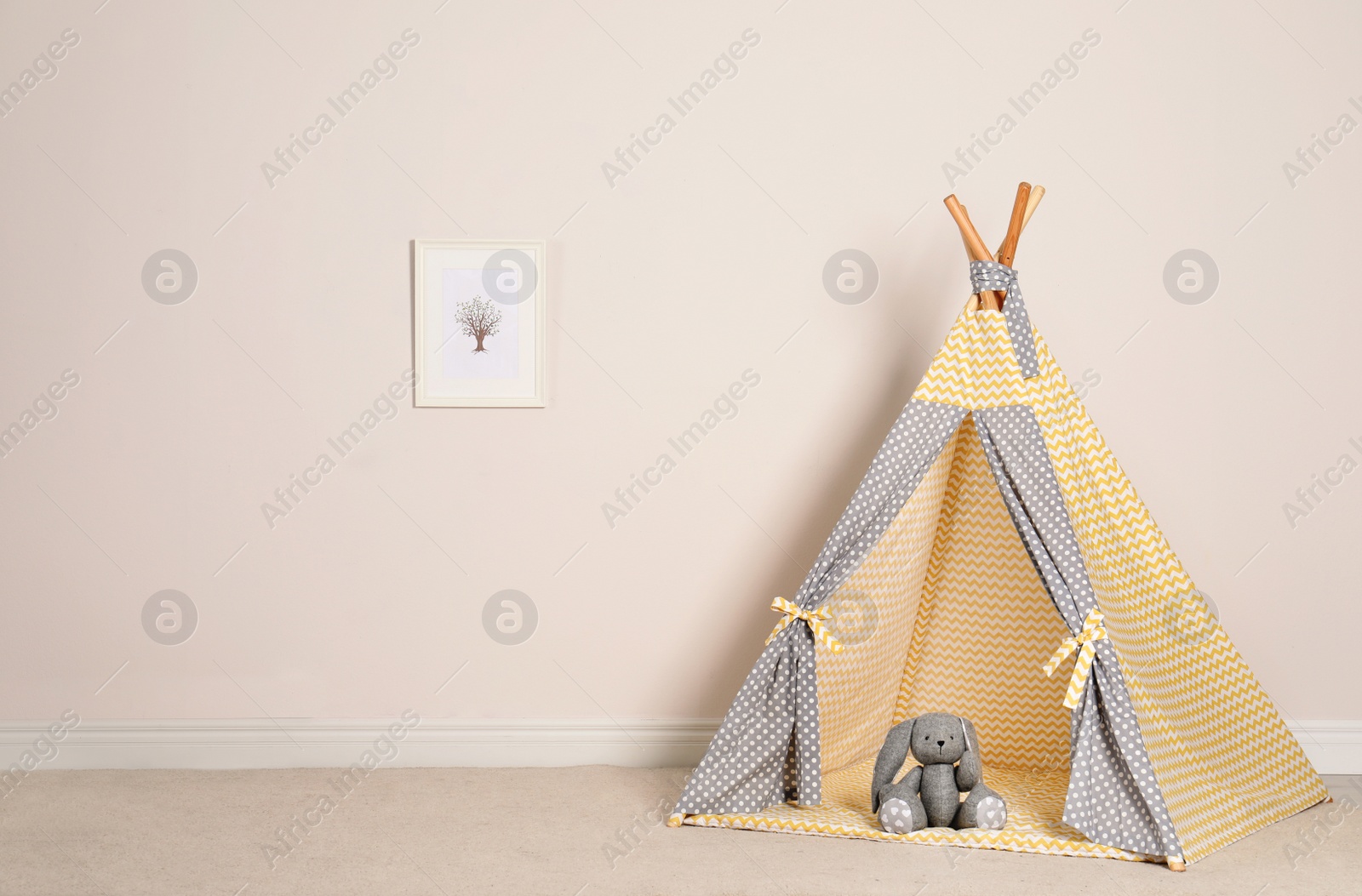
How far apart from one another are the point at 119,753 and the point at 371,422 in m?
1.13

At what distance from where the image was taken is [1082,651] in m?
→ 2.12

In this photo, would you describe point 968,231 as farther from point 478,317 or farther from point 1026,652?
point 478,317

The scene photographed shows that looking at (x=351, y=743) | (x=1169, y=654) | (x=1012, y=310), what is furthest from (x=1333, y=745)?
(x=351, y=743)

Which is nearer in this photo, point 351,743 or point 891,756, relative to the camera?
point 891,756

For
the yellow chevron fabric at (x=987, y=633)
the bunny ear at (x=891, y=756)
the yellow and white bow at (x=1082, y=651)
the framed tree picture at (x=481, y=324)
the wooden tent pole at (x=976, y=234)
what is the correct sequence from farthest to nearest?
the framed tree picture at (x=481, y=324) → the yellow chevron fabric at (x=987, y=633) → the wooden tent pole at (x=976, y=234) → the bunny ear at (x=891, y=756) → the yellow and white bow at (x=1082, y=651)

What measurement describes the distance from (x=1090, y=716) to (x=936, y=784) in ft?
1.20

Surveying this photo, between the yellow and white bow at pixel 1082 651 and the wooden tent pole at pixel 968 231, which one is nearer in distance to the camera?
the yellow and white bow at pixel 1082 651

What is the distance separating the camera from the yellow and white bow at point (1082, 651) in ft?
6.92

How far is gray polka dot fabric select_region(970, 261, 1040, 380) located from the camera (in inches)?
92.1

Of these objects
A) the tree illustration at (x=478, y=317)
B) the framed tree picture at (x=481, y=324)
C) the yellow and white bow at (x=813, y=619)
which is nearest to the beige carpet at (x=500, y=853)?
the yellow and white bow at (x=813, y=619)

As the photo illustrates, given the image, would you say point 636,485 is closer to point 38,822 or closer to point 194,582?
point 194,582

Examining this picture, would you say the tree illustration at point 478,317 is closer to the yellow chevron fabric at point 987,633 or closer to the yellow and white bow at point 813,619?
the yellow and white bow at point 813,619

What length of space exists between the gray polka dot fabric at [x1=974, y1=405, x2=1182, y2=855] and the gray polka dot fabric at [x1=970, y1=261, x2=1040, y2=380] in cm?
20

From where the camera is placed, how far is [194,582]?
2736 millimetres
